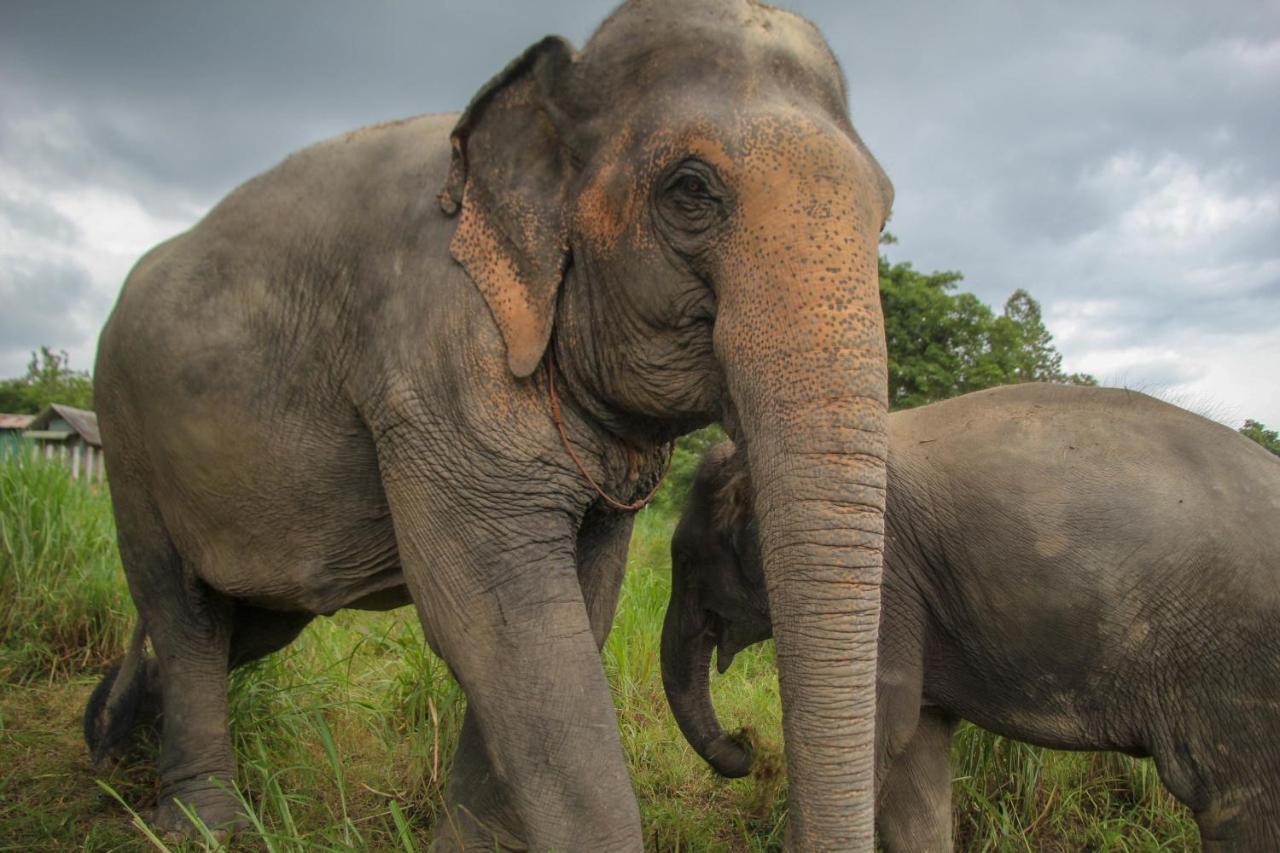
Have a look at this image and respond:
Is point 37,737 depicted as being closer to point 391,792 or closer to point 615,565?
point 391,792

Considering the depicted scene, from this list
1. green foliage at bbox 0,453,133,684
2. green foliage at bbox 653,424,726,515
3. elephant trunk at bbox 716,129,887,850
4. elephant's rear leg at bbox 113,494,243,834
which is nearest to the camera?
elephant trunk at bbox 716,129,887,850

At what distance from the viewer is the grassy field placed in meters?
3.34

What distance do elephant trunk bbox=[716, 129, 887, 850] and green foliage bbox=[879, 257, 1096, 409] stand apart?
896 cm

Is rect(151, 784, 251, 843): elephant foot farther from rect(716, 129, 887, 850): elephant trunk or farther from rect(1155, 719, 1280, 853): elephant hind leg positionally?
rect(1155, 719, 1280, 853): elephant hind leg

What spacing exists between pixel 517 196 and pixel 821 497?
3.00 feet

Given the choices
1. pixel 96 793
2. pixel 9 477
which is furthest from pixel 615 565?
pixel 9 477

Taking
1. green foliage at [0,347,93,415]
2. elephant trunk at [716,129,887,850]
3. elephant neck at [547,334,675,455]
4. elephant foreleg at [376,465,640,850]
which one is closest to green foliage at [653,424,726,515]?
elephant neck at [547,334,675,455]

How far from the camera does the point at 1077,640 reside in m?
3.14

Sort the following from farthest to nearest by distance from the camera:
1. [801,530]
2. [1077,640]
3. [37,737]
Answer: [37,737] → [1077,640] → [801,530]

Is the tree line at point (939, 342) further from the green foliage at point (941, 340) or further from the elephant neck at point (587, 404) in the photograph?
the elephant neck at point (587, 404)

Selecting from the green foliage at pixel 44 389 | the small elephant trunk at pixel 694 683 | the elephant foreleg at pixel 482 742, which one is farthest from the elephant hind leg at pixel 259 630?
the green foliage at pixel 44 389

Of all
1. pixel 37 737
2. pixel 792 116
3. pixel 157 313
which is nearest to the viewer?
pixel 792 116

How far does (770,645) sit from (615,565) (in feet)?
10.2

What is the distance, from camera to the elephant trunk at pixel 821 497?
184 cm
